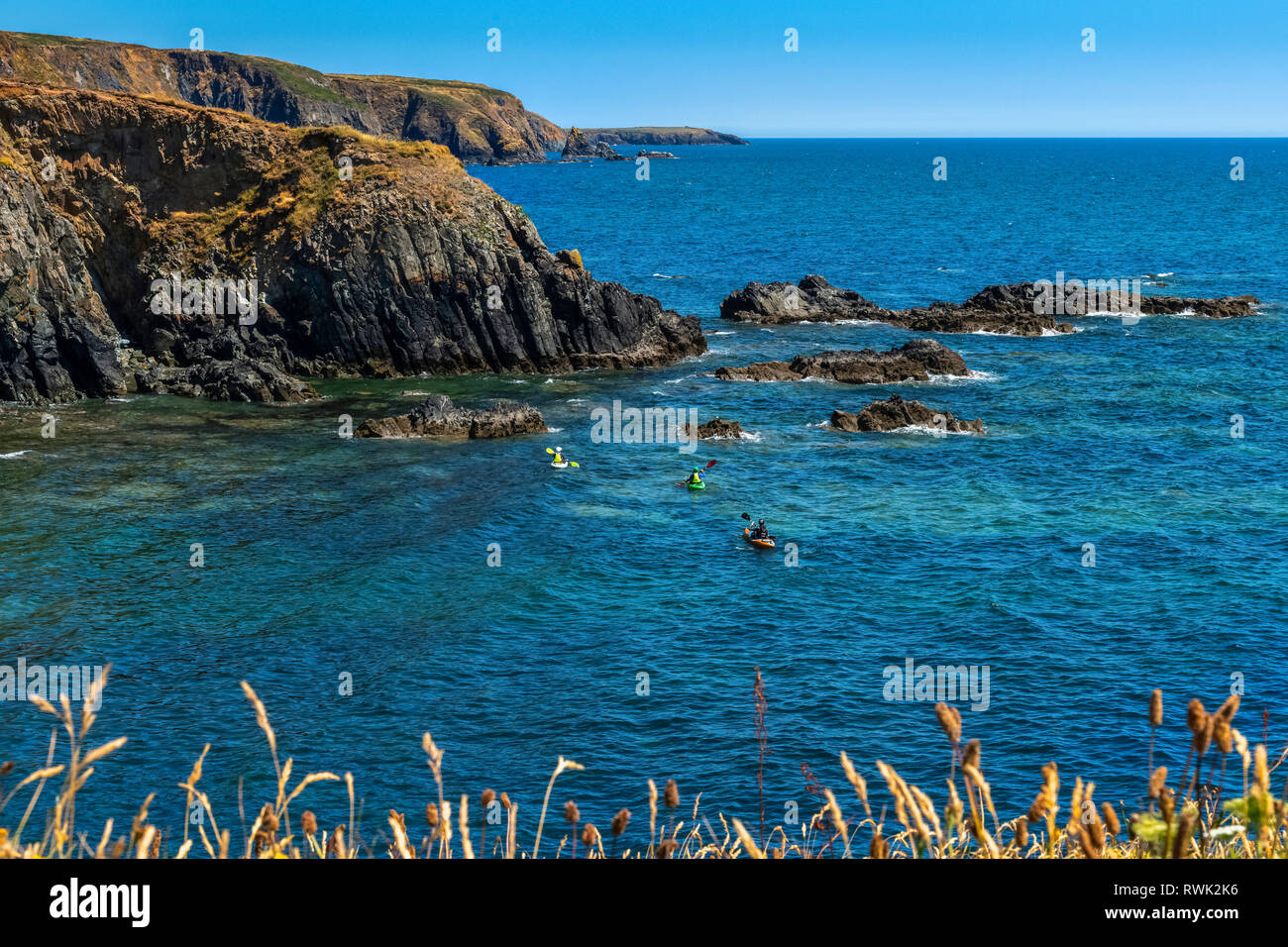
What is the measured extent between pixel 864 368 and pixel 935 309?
25.9m

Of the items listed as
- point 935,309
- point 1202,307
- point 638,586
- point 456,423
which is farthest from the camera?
point 1202,307

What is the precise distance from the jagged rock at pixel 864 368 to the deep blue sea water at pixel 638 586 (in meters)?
2.16

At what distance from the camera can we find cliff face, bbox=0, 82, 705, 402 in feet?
259

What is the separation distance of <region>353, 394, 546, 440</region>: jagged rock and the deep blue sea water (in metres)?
1.68

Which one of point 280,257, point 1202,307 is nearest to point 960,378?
point 1202,307

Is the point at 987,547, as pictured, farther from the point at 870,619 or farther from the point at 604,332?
the point at 604,332

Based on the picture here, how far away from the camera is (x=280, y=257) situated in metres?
81.3

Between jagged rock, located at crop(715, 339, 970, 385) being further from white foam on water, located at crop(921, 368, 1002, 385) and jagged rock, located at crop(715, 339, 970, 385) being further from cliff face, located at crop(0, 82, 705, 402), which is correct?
cliff face, located at crop(0, 82, 705, 402)

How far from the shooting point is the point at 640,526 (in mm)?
50375

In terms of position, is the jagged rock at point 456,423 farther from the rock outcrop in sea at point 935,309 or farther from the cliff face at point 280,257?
the rock outcrop in sea at point 935,309

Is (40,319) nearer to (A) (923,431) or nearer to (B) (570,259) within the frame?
(B) (570,259)

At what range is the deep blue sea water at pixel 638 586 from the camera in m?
31.6
